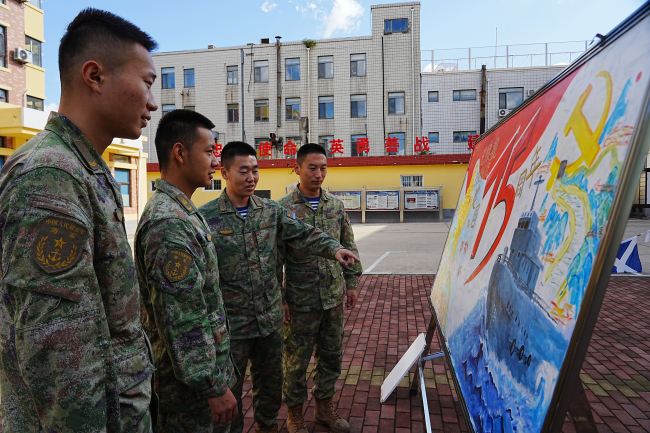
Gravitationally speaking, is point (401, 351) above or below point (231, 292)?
below

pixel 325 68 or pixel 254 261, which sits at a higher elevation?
pixel 325 68

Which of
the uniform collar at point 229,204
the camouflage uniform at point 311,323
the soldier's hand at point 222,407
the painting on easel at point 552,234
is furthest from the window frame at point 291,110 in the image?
the soldier's hand at point 222,407

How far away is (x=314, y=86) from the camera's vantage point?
92.6 feet

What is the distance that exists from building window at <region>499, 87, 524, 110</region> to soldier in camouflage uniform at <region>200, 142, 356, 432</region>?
2702 cm

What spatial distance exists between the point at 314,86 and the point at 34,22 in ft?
50.5

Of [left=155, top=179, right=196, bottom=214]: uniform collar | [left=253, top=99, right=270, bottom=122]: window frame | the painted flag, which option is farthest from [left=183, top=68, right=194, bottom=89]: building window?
[left=155, top=179, right=196, bottom=214]: uniform collar

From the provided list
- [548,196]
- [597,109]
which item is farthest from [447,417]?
[597,109]

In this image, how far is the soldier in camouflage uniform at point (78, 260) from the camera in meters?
1.01

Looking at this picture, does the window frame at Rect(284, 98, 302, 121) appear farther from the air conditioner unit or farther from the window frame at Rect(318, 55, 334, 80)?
the air conditioner unit

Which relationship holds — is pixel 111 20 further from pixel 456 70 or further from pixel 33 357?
pixel 456 70

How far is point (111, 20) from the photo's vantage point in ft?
4.25

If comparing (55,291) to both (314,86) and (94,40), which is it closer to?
Answer: (94,40)

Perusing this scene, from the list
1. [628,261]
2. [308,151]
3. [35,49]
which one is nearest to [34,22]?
[35,49]

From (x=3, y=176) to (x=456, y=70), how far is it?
28.7m
